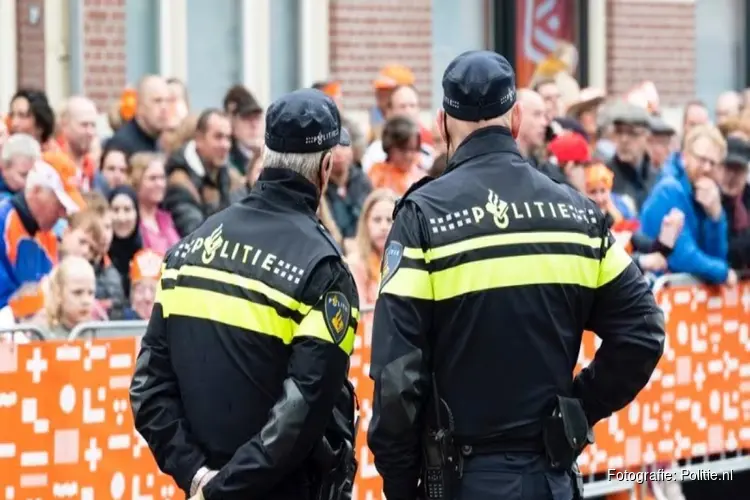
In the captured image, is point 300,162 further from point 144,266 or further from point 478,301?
point 144,266

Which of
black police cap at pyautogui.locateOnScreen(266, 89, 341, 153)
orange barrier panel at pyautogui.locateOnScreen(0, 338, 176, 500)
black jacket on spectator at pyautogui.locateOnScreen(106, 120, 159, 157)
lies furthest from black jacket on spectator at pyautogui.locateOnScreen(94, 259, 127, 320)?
black police cap at pyautogui.locateOnScreen(266, 89, 341, 153)

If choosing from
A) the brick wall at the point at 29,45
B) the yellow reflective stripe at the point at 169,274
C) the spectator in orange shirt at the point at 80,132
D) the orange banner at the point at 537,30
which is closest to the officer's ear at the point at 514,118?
the yellow reflective stripe at the point at 169,274

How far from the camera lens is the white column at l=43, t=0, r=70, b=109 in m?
13.1

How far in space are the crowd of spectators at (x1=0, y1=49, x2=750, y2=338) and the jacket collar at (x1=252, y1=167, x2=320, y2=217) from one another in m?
2.93

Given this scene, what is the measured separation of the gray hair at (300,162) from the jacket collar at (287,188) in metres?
0.01

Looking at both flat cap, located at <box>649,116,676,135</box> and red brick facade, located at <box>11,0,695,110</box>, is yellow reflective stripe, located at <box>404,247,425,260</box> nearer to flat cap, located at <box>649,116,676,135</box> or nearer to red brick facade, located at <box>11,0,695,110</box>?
flat cap, located at <box>649,116,676,135</box>

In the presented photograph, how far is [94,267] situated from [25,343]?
6.78 feet

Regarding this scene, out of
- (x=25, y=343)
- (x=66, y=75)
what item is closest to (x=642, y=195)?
(x=66, y=75)

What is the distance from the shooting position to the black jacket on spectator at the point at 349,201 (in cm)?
1019

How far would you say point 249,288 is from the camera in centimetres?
471

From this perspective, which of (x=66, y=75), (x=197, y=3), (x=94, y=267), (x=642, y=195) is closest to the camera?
(x=94, y=267)

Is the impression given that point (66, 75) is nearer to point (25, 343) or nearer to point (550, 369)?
point (25, 343)

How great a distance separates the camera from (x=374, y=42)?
15.0m

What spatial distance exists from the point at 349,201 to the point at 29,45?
3888 mm
